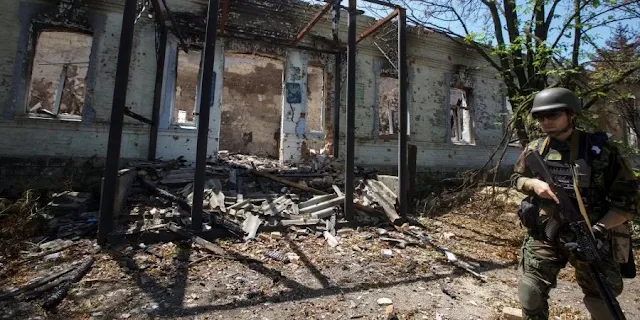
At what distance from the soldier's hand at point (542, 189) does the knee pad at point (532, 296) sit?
23.8 inches

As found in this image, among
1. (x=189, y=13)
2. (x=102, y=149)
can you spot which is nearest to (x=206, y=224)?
(x=102, y=149)

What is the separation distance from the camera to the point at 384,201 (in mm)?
5973

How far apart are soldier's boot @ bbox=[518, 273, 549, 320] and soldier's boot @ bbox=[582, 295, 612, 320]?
0.97 ft

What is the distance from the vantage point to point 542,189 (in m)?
2.20

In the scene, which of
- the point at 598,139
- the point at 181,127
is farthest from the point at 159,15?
the point at 598,139

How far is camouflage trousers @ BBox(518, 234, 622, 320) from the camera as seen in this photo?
2086 mm

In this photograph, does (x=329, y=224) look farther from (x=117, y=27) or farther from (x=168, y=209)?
(x=117, y=27)

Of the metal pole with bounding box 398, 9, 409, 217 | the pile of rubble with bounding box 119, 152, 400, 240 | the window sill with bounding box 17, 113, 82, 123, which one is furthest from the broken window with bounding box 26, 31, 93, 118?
the metal pole with bounding box 398, 9, 409, 217

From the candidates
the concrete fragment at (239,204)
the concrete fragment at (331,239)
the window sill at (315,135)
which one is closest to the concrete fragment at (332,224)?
the concrete fragment at (331,239)

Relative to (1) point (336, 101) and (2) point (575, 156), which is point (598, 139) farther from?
(1) point (336, 101)

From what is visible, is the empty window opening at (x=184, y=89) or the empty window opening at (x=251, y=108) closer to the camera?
the empty window opening at (x=184, y=89)

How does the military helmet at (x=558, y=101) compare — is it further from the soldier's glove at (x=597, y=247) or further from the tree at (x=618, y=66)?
the tree at (x=618, y=66)

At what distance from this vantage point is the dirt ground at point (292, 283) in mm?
2682

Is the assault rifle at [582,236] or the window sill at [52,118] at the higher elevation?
the window sill at [52,118]
